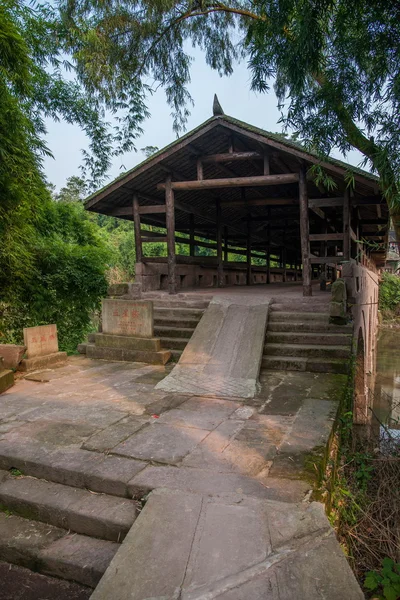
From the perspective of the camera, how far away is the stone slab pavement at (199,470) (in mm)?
1875

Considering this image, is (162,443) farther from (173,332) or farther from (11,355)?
(173,332)

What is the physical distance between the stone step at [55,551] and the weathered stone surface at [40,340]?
3584mm

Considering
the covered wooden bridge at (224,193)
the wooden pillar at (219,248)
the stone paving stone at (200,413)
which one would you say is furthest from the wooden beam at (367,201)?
the stone paving stone at (200,413)

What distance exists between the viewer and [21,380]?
5.29 metres

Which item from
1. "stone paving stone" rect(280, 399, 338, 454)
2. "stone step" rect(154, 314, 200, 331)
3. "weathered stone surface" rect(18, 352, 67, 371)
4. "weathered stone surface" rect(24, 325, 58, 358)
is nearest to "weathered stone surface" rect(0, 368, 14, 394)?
"weathered stone surface" rect(18, 352, 67, 371)

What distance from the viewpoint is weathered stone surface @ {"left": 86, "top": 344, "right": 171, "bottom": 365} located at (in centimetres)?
609

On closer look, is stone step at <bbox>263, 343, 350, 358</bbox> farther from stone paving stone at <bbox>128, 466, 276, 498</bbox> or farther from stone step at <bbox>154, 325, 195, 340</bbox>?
stone paving stone at <bbox>128, 466, 276, 498</bbox>

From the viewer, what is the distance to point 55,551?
7.49ft

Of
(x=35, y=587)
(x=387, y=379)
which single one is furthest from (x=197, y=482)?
(x=387, y=379)

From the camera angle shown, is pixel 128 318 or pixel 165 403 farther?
pixel 128 318

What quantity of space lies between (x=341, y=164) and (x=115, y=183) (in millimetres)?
4501

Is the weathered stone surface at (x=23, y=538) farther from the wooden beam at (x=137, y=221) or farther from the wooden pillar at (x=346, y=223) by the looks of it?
the wooden pillar at (x=346, y=223)

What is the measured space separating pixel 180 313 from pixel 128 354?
4.48ft

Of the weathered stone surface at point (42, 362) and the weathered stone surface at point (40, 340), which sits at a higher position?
the weathered stone surface at point (40, 340)
